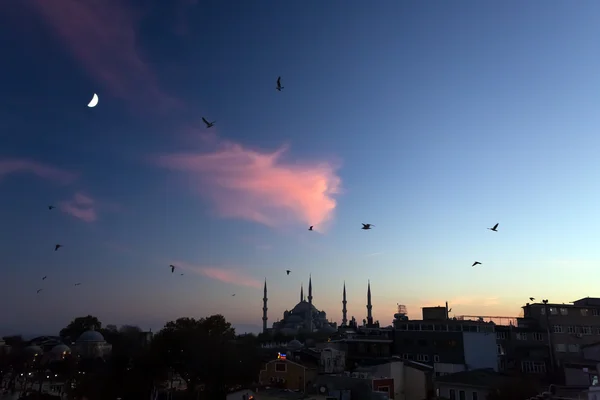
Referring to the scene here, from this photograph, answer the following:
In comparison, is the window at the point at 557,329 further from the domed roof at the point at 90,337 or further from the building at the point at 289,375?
the domed roof at the point at 90,337

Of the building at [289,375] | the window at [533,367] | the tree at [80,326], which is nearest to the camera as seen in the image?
the building at [289,375]

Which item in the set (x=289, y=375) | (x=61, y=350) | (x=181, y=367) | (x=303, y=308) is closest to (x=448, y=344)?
(x=289, y=375)

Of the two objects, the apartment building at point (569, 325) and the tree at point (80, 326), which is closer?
the apartment building at point (569, 325)

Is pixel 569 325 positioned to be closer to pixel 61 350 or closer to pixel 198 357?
pixel 198 357

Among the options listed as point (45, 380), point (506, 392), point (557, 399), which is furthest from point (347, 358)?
point (45, 380)

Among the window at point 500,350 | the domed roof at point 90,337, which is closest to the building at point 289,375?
the window at point 500,350
